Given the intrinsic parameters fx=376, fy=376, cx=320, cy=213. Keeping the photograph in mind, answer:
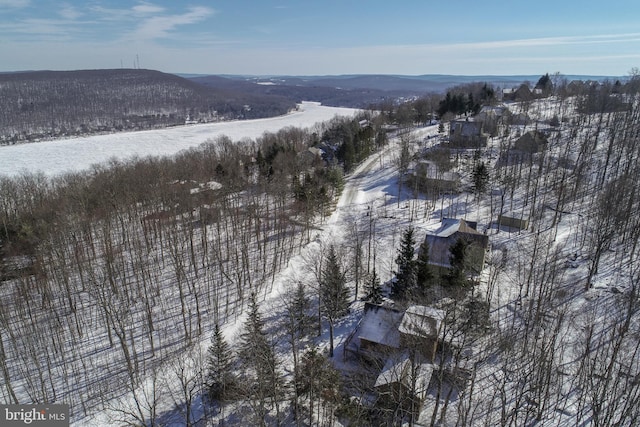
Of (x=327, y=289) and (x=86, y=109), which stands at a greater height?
(x=86, y=109)


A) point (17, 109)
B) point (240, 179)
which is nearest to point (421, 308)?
point (240, 179)

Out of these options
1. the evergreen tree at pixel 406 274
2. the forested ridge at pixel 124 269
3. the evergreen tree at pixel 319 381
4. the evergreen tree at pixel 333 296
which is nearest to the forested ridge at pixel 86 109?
the forested ridge at pixel 124 269

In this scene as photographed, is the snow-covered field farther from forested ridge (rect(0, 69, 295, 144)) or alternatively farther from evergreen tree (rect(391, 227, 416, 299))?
evergreen tree (rect(391, 227, 416, 299))

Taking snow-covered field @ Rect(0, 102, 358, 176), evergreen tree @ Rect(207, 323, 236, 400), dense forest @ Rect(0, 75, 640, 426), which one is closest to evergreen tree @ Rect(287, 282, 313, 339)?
dense forest @ Rect(0, 75, 640, 426)

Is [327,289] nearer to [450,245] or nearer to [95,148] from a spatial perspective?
[450,245]

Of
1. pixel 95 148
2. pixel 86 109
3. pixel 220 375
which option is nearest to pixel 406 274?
pixel 220 375

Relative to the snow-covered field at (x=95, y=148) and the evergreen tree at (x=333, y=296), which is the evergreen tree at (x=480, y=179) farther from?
the snow-covered field at (x=95, y=148)
